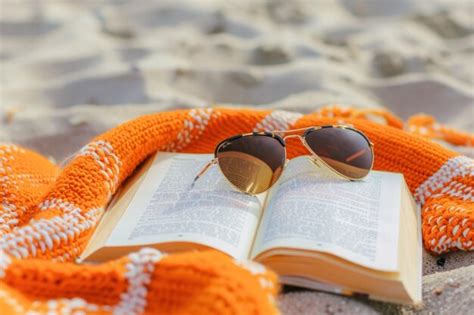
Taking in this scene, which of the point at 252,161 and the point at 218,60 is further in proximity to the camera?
the point at 218,60

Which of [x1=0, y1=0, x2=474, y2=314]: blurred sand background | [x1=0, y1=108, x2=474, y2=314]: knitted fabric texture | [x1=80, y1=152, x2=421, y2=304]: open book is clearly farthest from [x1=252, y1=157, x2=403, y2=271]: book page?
[x1=0, y1=0, x2=474, y2=314]: blurred sand background

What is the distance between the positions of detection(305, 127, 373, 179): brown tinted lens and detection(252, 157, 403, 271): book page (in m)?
0.02

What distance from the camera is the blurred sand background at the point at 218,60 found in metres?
2.06

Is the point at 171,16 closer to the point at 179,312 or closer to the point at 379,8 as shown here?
the point at 379,8

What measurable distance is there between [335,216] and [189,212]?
251 mm

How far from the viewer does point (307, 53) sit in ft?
7.79

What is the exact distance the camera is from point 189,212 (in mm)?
1132

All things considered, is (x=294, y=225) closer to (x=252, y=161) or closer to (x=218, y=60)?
(x=252, y=161)

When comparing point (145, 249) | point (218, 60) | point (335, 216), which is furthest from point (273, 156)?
point (218, 60)

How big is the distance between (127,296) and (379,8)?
2.10 metres

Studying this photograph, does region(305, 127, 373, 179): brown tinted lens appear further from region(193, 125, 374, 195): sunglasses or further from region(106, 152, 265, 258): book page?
region(106, 152, 265, 258): book page

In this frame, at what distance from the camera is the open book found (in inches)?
39.8

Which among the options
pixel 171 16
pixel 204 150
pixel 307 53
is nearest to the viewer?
pixel 204 150

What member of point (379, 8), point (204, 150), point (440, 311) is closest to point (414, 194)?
point (440, 311)
